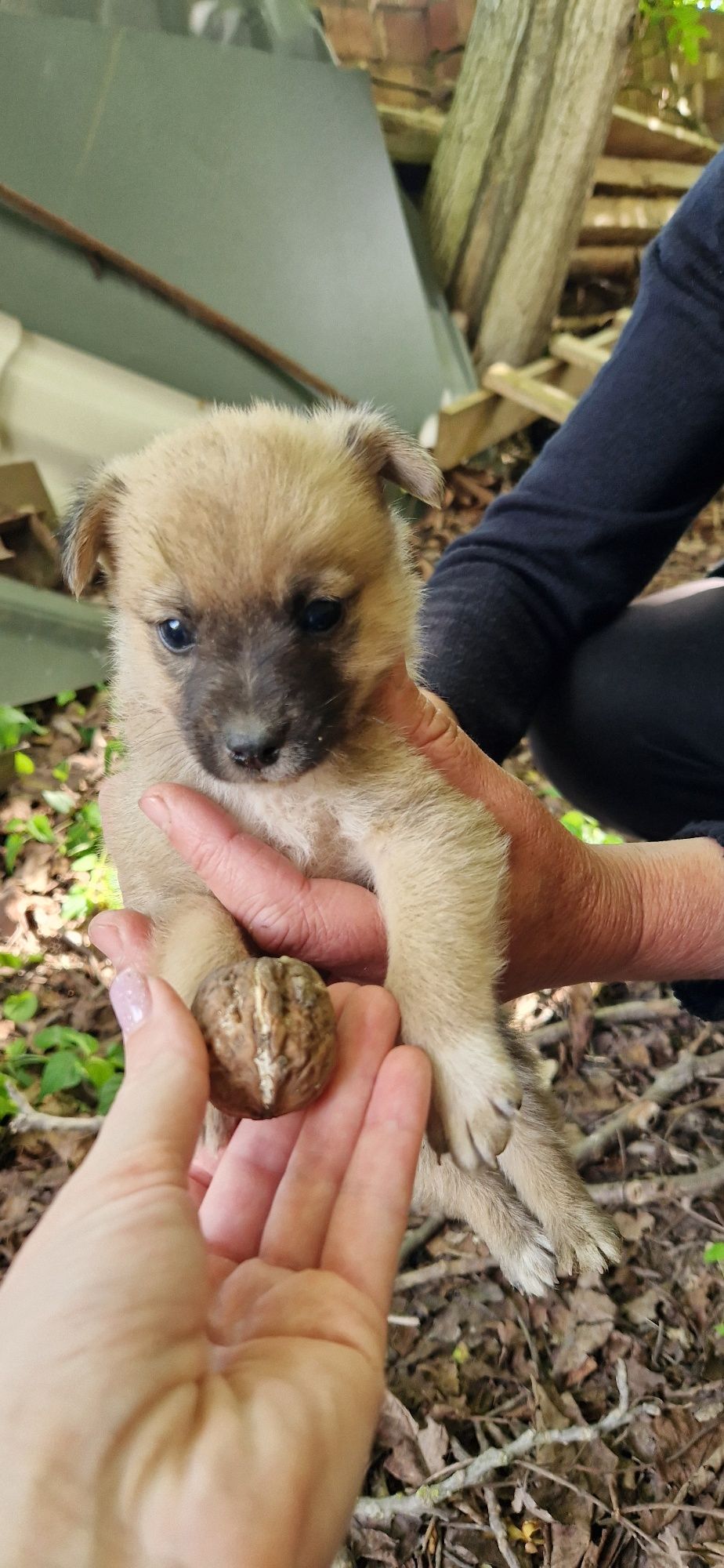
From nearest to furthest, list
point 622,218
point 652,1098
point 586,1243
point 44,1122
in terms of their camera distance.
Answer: point 586,1243 → point 44,1122 → point 652,1098 → point 622,218

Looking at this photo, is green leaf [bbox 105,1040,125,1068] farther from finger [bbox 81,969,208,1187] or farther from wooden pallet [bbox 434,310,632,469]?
wooden pallet [bbox 434,310,632,469]

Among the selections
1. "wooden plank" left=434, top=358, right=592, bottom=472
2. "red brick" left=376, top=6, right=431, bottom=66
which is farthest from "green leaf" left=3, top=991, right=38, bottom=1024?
"red brick" left=376, top=6, right=431, bottom=66

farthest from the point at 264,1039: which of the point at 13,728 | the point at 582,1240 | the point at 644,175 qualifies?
the point at 644,175

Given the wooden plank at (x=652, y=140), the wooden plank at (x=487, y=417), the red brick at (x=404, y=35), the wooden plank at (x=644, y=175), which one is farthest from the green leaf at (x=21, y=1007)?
the wooden plank at (x=652, y=140)

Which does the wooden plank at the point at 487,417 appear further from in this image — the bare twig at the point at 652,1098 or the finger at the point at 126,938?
the finger at the point at 126,938

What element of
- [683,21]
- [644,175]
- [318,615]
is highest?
[683,21]

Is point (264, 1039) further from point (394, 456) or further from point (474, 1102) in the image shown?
point (394, 456)

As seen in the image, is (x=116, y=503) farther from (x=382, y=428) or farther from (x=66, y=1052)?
(x=66, y=1052)
